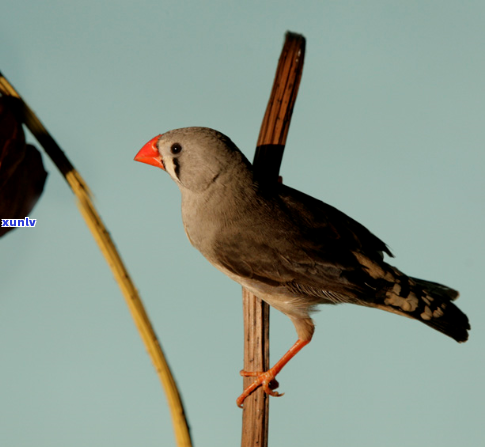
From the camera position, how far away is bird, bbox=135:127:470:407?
140cm

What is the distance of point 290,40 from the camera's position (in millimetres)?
1555

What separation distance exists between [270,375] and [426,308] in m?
0.45

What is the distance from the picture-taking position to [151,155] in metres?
1.47

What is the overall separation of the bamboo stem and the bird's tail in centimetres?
67

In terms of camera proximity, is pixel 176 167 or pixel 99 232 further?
pixel 176 167

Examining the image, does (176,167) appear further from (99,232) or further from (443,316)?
(443,316)

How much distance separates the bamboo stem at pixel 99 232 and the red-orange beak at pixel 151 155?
1.47 feet

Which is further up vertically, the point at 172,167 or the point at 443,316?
the point at 172,167

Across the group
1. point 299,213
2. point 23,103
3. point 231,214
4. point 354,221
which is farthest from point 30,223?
point 354,221

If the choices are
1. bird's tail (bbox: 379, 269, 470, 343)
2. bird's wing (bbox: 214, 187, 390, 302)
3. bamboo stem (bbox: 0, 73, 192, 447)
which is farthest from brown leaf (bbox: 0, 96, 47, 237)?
bird's tail (bbox: 379, 269, 470, 343)

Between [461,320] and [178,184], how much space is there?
831mm

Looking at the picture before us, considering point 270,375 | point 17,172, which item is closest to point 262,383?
point 270,375

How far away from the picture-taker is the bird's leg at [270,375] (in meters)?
1.53

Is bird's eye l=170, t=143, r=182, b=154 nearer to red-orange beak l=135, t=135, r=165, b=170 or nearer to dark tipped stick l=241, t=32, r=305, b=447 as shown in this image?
red-orange beak l=135, t=135, r=165, b=170
